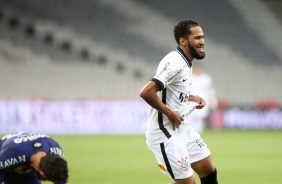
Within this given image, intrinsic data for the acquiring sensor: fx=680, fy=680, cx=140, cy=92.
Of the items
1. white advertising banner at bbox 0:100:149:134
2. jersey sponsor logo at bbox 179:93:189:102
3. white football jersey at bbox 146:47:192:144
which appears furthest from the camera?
white advertising banner at bbox 0:100:149:134

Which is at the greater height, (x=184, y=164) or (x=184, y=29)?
(x=184, y=29)

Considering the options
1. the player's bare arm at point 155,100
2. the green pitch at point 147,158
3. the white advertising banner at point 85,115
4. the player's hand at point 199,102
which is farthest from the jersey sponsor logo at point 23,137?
the white advertising banner at point 85,115

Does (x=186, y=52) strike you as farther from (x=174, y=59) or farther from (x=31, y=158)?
(x=31, y=158)

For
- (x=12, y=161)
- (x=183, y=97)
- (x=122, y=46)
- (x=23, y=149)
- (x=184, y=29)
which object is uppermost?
(x=184, y=29)

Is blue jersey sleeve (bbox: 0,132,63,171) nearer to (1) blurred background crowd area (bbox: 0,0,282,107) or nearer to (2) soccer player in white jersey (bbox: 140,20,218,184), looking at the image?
(2) soccer player in white jersey (bbox: 140,20,218,184)

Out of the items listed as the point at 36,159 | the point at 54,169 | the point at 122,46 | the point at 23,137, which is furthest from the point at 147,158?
the point at 122,46

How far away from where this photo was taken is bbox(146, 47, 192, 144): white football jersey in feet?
22.1

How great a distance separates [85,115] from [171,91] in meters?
14.0

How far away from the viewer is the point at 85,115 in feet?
67.9

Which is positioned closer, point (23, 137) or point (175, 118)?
point (23, 137)

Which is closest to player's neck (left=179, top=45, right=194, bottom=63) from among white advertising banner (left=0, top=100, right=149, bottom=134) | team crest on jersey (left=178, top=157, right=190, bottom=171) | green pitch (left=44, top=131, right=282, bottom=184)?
team crest on jersey (left=178, top=157, right=190, bottom=171)

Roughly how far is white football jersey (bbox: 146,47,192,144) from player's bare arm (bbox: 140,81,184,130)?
0.37 ft

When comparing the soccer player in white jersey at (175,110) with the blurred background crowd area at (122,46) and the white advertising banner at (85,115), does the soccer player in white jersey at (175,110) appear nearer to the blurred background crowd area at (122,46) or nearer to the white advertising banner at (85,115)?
the white advertising banner at (85,115)

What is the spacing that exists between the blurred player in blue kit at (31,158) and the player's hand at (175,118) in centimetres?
139
